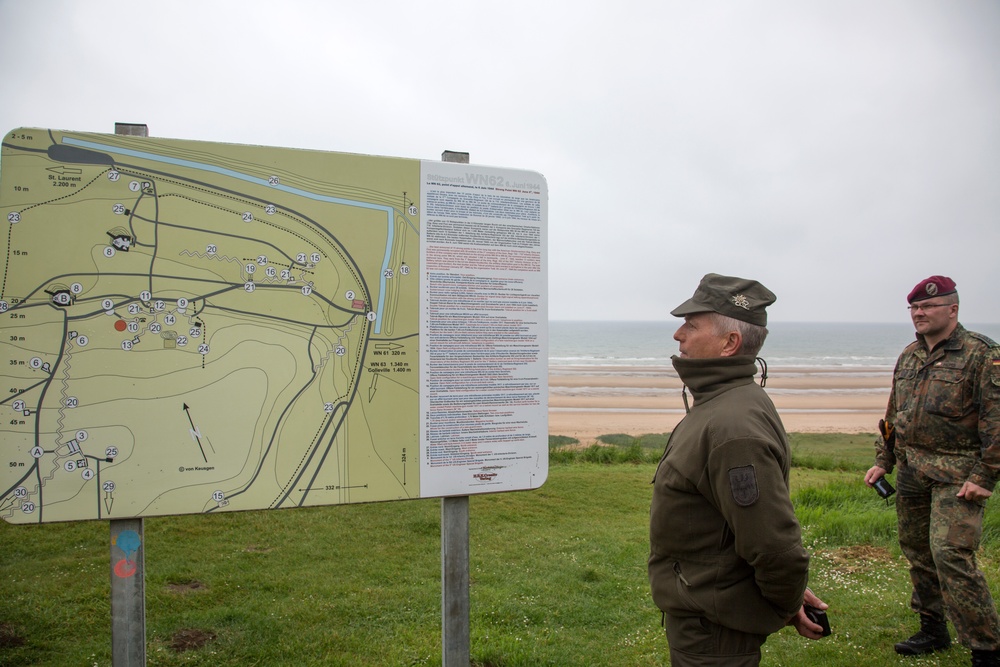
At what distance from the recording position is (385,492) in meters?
2.97

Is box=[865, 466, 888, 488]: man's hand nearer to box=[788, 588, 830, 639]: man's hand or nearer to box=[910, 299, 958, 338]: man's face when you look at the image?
box=[910, 299, 958, 338]: man's face

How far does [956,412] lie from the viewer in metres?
3.96

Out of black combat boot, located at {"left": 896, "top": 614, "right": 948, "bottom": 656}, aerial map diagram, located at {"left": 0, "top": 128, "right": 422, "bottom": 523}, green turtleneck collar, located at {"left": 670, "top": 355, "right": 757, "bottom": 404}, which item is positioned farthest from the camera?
black combat boot, located at {"left": 896, "top": 614, "right": 948, "bottom": 656}

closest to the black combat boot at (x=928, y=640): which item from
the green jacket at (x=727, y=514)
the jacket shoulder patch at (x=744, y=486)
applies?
the green jacket at (x=727, y=514)

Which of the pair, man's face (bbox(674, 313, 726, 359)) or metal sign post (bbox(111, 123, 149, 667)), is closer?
man's face (bbox(674, 313, 726, 359))

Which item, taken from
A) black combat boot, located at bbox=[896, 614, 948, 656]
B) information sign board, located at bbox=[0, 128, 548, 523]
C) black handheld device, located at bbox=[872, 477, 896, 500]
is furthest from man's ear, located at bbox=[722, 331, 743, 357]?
black combat boot, located at bbox=[896, 614, 948, 656]

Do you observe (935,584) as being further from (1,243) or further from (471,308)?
(1,243)

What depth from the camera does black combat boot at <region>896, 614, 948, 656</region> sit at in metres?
4.05

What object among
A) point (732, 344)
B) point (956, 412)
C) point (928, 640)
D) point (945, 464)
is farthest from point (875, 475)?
point (732, 344)

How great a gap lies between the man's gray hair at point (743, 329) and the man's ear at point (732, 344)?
11mm

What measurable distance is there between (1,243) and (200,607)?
2988mm

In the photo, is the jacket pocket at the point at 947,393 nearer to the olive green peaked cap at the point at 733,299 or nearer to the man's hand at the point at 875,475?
the man's hand at the point at 875,475

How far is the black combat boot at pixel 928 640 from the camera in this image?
13.3ft

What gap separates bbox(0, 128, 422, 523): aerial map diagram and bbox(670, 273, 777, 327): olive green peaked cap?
1308 millimetres
